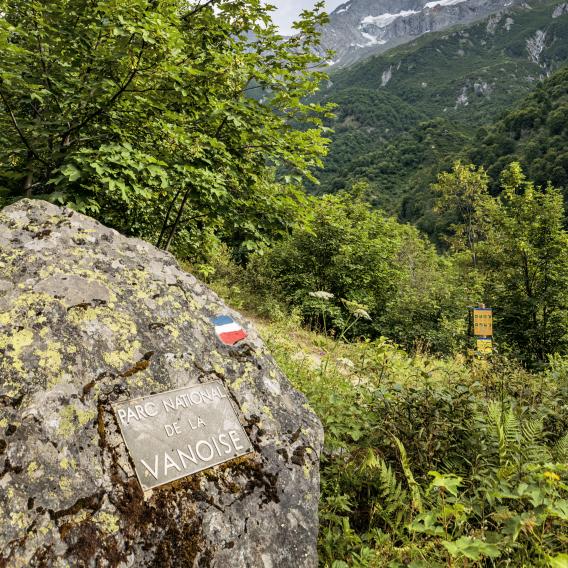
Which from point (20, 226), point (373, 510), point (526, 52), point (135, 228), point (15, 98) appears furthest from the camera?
point (526, 52)

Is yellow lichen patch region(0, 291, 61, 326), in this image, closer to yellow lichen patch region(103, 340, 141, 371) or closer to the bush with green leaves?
yellow lichen patch region(103, 340, 141, 371)

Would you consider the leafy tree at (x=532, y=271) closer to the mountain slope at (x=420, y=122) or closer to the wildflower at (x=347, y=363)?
the wildflower at (x=347, y=363)

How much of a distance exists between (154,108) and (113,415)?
4.32 meters

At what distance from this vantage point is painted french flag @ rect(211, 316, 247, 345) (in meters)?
2.93

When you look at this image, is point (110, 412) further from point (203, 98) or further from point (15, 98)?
point (15, 98)

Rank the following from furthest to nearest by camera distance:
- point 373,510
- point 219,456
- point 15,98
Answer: point 15,98 → point 373,510 → point 219,456

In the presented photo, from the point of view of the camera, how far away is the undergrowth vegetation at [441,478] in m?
1.98

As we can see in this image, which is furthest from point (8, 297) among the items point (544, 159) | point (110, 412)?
point (544, 159)

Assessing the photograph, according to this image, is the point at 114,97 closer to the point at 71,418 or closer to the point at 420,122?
the point at 71,418

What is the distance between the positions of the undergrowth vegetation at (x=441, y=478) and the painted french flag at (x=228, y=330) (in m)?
1.04

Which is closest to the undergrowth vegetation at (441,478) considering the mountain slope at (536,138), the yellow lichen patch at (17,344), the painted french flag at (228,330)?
the painted french flag at (228,330)

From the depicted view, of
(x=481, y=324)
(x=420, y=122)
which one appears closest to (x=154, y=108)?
(x=481, y=324)

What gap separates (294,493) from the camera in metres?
2.29

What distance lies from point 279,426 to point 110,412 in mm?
1089
